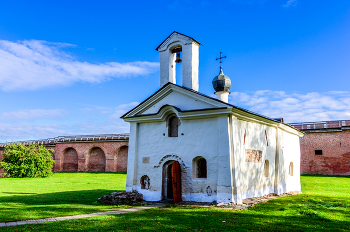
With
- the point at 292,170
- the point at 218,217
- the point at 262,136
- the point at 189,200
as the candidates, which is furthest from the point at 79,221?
the point at 292,170

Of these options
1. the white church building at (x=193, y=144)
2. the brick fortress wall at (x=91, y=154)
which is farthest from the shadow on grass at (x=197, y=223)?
the brick fortress wall at (x=91, y=154)

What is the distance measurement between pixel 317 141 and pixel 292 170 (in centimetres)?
1400

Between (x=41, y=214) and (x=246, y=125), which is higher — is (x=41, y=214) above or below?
below

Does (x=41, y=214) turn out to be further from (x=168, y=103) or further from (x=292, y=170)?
(x=292, y=170)

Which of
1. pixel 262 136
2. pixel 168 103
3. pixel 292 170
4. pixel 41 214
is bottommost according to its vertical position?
pixel 41 214

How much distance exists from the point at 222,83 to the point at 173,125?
595cm

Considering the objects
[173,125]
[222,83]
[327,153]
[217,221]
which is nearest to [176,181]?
[173,125]

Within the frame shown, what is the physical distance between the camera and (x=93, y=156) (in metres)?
40.4

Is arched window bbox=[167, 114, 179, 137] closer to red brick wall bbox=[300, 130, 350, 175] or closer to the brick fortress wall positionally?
red brick wall bbox=[300, 130, 350, 175]

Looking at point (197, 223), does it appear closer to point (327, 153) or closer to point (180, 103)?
point (180, 103)

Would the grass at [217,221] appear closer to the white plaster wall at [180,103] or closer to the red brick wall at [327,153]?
the white plaster wall at [180,103]

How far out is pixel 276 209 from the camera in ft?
34.4

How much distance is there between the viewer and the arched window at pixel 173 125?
13000 mm

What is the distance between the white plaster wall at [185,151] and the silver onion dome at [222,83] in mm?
6026
